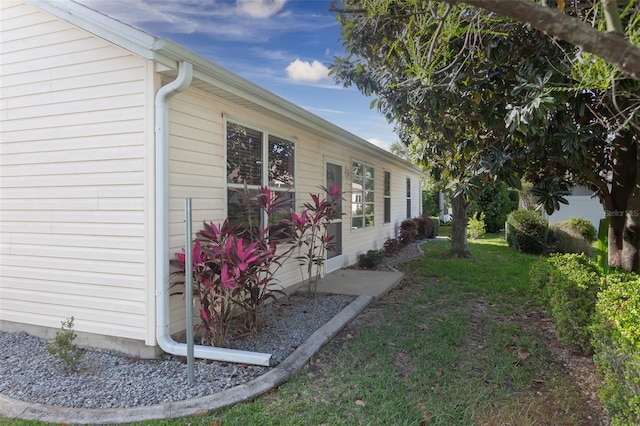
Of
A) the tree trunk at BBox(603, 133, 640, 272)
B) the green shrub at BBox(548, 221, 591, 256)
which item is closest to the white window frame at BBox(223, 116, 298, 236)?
the tree trunk at BBox(603, 133, 640, 272)

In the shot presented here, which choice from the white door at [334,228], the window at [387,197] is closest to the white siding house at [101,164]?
the white door at [334,228]

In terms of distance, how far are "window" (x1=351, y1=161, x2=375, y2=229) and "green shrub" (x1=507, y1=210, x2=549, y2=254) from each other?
472cm

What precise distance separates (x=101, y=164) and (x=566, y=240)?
12.0m

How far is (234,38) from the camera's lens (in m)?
6.65

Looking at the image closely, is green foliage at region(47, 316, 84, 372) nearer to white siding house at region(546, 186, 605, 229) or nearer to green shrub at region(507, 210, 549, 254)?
green shrub at region(507, 210, 549, 254)

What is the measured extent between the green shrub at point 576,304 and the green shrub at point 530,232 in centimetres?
771

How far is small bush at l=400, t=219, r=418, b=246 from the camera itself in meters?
13.2

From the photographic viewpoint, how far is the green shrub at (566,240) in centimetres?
1091

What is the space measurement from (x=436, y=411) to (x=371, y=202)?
26.1 ft

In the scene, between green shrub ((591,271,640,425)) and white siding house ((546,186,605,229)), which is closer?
green shrub ((591,271,640,425))

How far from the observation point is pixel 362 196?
985 centimetres

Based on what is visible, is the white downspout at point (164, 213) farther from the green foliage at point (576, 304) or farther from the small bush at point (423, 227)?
the small bush at point (423, 227)

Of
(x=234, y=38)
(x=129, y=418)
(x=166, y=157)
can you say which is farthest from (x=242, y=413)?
(x=234, y=38)

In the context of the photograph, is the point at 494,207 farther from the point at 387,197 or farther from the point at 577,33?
the point at 577,33
